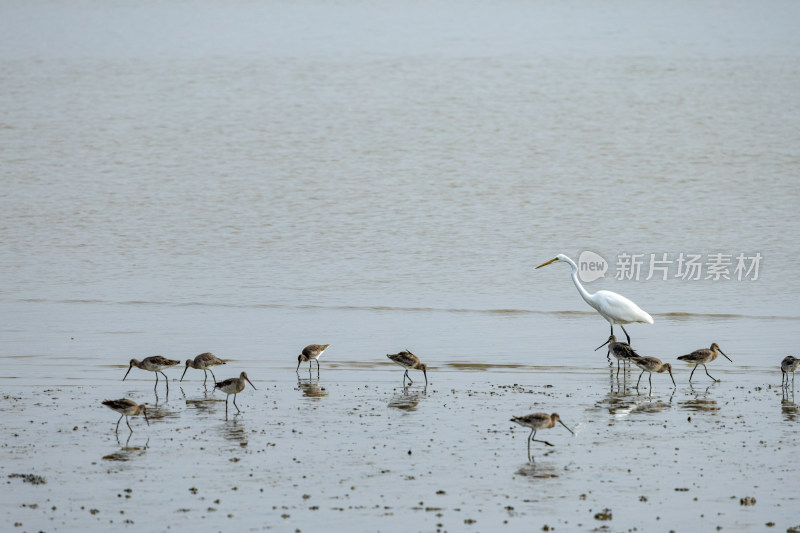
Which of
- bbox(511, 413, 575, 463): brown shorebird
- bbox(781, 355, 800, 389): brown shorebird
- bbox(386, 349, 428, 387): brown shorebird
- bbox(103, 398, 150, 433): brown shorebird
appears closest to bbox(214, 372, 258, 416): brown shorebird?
bbox(103, 398, 150, 433): brown shorebird

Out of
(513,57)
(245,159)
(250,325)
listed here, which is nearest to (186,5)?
(513,57)

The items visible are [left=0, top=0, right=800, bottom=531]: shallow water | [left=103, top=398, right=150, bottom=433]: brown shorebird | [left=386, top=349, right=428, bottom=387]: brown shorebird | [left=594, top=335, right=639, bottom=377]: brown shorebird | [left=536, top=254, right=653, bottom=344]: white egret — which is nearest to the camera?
[left=0, top=0, right=800, bottom=531]: shallow water

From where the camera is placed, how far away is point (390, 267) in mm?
27438

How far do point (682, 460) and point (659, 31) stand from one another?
72.4m

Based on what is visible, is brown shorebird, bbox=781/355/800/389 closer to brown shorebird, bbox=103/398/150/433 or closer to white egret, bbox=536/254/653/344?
white egret, bbox=536/254/653/344

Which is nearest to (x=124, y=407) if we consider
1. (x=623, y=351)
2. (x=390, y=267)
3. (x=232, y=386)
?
(x=232, y=386)

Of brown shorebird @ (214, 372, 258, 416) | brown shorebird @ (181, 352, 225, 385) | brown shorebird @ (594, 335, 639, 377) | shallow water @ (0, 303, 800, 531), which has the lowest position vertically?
shallow water @ (0, 303, 800, 531)

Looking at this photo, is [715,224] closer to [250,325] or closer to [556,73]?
[250,325]

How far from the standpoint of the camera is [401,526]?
8.91 metres

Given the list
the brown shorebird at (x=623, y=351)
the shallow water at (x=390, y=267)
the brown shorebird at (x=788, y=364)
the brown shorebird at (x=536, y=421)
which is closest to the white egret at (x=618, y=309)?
the shallow water at (x=390, y=267)

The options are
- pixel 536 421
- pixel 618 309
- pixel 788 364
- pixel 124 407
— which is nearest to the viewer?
pixel 536 421

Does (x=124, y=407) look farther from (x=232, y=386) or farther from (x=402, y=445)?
(x=402, y=445)

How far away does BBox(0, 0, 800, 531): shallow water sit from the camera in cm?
1012

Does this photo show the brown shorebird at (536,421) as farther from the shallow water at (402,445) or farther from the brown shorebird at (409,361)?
the brown shorebird at (409,361)
